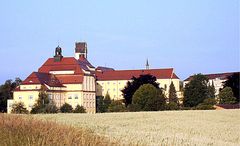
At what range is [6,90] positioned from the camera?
5463 inches

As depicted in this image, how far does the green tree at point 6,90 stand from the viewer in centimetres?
13000

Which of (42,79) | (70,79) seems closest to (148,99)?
(42,79)

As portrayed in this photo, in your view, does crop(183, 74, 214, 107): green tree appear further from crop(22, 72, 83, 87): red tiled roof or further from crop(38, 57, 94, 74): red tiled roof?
crop(38, 57, 94, 74): red tiled roof

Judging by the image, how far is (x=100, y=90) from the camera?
619ft

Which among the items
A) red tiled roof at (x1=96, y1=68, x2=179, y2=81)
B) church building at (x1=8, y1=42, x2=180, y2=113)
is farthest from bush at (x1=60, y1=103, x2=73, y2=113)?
red tiled roof at (x1=96, y1=68, x2=179, y2=81)

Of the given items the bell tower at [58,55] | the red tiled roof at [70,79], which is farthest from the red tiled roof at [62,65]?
the red tiled roof at [70,79]

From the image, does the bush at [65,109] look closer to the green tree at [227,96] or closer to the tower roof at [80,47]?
the green tree at [227,96]

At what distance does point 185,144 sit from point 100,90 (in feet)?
568

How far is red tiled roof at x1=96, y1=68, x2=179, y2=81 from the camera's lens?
18412 cm

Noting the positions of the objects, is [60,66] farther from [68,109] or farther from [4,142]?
[4,142]

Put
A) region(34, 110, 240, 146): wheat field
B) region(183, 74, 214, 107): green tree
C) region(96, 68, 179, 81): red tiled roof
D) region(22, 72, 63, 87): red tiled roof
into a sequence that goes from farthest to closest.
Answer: region(96, 68, 179, 81): red tiled roof, region(22, 72, 63, 87): red tiled roof, region(183, 74, 214, 107): green tree, region(34, 110, 240, 146): wheat field

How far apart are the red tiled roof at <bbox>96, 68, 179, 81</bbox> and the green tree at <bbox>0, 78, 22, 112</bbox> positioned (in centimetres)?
4985

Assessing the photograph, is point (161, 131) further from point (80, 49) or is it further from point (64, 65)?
point (80, 49)

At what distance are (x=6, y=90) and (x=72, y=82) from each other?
78.1ft
